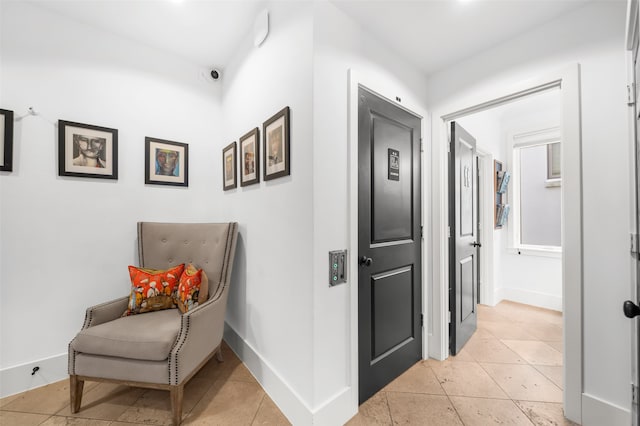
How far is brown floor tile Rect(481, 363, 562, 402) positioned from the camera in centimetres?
169

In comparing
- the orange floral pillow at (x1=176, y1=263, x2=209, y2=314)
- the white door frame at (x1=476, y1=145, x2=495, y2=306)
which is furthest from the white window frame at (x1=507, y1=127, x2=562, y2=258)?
the orange floral pillow at (x1=176, y1=263, x2=209, y2=314)

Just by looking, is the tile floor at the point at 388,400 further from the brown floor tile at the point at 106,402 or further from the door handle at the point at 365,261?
the door handle at the point at 365,261

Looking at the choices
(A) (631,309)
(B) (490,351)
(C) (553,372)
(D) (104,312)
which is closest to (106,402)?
(D) (104,312)

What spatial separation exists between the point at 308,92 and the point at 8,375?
274cm

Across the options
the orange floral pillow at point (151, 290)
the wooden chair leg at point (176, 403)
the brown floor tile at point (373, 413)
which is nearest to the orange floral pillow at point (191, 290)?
the orange floral pillow at point (151, 290)

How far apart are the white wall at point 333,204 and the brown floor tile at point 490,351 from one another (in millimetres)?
1397

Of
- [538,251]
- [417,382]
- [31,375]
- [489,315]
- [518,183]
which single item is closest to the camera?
[31,375]

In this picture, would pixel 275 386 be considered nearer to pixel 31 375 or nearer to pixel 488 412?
pixel 488 412

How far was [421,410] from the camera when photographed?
5.12 ft

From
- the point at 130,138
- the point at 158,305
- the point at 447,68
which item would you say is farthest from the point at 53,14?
the point at 447,68

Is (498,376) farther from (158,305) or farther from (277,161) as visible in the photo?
(158,305)

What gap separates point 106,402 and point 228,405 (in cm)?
80

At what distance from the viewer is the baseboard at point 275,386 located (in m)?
1.38

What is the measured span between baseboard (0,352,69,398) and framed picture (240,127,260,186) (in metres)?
1.91
